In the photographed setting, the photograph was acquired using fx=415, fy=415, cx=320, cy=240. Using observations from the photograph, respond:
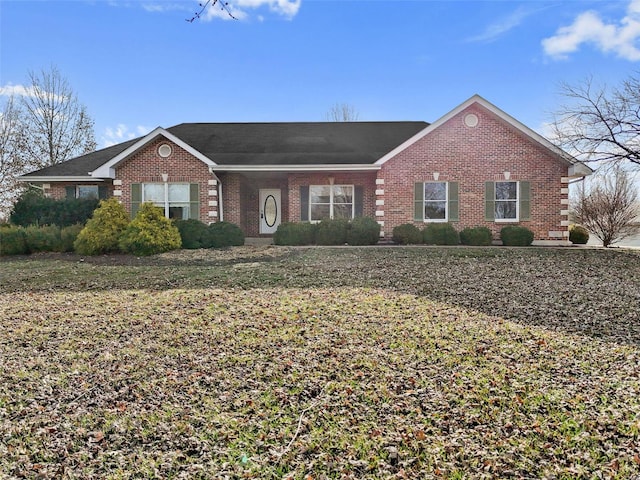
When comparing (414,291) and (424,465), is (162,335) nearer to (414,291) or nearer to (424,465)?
(424,465)

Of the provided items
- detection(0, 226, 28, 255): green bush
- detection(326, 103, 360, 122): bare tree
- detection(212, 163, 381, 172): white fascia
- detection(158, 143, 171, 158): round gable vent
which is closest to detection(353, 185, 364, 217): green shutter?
detection(212, 163, 381, 172): white fascia

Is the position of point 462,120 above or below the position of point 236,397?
A: above

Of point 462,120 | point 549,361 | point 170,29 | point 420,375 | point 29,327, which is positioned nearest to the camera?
point 420,375

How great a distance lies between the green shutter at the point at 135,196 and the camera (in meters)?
16.2

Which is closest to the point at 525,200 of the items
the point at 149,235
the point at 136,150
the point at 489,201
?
the point at 489,201

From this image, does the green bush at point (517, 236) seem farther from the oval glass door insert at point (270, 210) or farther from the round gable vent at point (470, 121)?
the oval glass door insert at point (270, 210)

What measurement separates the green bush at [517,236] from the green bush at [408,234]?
3104 mm

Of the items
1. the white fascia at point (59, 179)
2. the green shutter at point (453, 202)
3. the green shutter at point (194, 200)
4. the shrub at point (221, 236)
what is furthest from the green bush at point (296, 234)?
the white fascia at point (59, 179)

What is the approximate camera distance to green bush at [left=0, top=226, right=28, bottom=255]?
532 inches

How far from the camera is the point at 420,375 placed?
13.6ft

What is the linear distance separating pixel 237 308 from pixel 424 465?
168 inches

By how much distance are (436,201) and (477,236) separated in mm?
2090

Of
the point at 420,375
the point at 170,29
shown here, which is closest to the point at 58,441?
Result: the point at 420,375

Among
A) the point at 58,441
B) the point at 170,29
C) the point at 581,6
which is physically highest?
the point at 581,6
